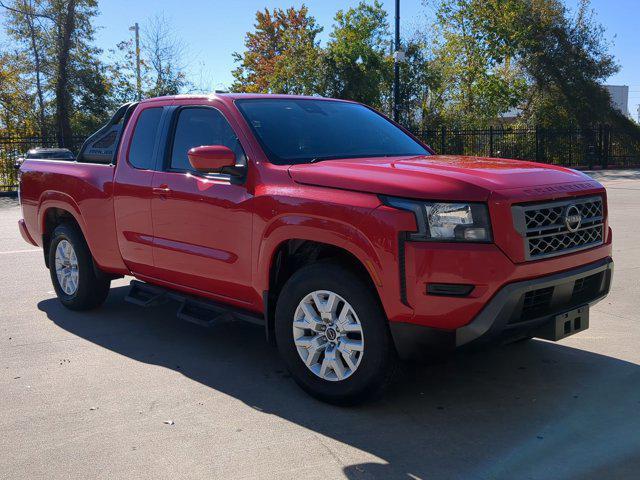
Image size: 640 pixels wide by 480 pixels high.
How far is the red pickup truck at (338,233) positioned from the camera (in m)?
3.62

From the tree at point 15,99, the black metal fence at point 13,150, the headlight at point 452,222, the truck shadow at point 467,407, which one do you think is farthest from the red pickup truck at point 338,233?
the tree at point 15,99

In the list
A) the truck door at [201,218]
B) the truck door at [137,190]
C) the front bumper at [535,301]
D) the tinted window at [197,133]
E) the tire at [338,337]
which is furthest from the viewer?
the truck door at [137,190]

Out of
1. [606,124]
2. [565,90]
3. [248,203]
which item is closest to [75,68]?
[565,90]

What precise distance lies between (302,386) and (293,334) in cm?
33

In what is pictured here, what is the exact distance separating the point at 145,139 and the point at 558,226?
10.8ft

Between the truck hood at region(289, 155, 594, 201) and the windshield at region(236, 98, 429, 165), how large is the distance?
1.03 feet

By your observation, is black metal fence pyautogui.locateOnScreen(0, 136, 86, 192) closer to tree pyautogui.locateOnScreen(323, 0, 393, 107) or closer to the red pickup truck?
tree pyautogui.locateOnScreen(323, 0, 393, 107)

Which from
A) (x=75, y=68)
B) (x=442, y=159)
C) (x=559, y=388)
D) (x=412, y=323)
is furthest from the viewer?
(x=75, y=68)

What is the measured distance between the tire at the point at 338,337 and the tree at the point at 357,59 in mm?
23073

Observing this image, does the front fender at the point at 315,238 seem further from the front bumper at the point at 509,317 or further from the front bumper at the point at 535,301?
the front bumper at the point at 535,301

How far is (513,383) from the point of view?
4.47m

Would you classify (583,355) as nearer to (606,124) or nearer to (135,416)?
(135,416)

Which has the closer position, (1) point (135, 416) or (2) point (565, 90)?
(1) point (135, 416)

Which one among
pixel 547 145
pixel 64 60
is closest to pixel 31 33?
pixel 64 60
